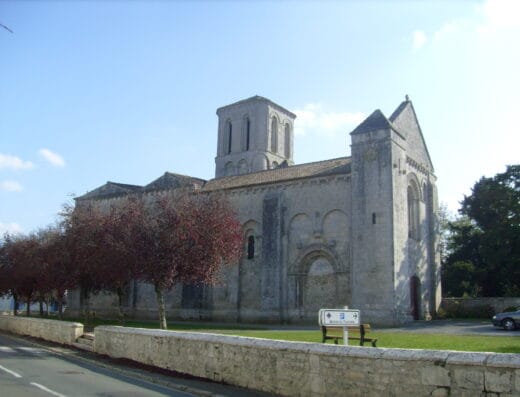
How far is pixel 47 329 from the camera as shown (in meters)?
25.5

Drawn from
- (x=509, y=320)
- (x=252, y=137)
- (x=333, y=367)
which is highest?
(x=252, y=137)

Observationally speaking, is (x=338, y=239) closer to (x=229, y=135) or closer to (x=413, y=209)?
(x=413, y=209)

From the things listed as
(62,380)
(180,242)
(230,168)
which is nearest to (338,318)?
(62,380)

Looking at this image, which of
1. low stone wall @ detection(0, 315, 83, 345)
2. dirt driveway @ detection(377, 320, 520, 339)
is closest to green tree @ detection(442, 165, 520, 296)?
dirt driveway @ detection(377, 320, 520, 339)

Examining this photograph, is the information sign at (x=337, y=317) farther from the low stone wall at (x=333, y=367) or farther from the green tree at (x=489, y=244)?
the green tree at (x=489, y=244)

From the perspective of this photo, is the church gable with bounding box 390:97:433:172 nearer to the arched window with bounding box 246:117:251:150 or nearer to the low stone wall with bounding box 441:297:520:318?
the low stone wall with bounding box 441:297:520:318

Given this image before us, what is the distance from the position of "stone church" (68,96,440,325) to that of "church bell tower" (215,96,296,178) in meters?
7.58

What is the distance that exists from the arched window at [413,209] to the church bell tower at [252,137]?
1407cm

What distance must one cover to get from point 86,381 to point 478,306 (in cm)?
2743

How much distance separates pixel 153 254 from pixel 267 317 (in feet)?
40.4

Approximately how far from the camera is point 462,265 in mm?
42469

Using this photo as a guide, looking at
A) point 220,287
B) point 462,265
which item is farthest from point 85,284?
point 462,265

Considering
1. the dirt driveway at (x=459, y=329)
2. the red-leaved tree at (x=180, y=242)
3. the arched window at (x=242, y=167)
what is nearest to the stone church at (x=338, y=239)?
the dirt driveway at (x=459, y=329)

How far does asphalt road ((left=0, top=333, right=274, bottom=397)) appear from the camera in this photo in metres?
11.3
